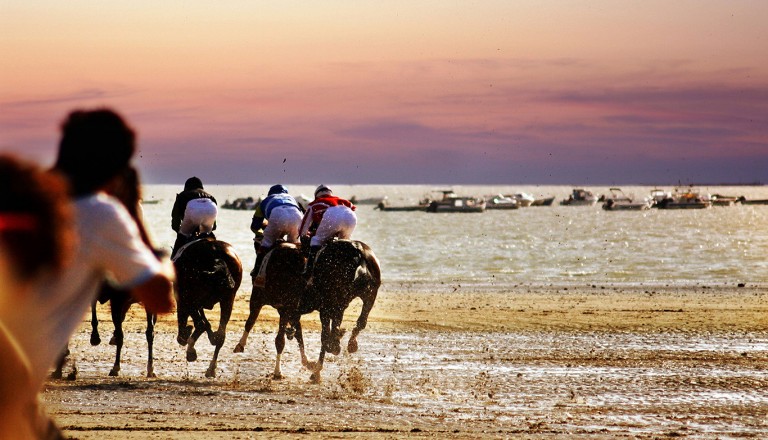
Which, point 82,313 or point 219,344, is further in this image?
point 219,344

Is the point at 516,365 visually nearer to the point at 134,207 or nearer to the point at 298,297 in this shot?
the point at 298,297

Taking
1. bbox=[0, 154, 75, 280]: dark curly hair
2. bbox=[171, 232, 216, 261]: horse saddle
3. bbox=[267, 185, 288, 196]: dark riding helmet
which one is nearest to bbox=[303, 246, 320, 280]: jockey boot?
bbox=[171, 232, 216, 261]: horse saddle

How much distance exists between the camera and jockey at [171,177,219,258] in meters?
14.0

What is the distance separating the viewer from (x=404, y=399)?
1242cm

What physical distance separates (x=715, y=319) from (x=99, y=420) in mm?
16267

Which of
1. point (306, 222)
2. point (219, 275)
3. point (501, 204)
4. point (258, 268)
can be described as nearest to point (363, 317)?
point (306, 222)

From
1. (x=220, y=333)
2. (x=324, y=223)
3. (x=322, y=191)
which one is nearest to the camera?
(x=324, y=223)

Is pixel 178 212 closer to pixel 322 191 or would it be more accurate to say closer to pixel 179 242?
pixel 179 242

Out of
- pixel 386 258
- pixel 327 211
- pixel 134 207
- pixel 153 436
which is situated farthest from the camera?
pixel 386 258

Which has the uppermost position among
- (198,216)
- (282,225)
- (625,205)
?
(198,216)

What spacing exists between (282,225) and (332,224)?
2.45ft

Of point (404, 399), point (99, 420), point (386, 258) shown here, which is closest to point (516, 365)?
point (404, 399)

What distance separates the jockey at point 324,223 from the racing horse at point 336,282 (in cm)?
24

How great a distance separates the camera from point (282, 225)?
14547mm
